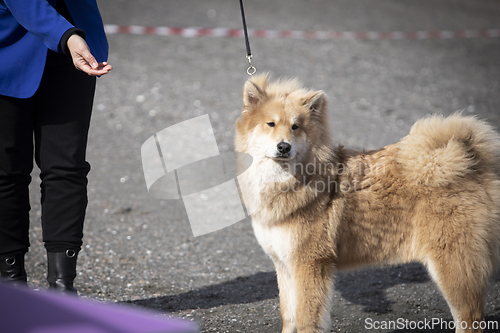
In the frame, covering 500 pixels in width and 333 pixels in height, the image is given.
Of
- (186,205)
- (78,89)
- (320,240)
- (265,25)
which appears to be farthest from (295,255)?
(265,25)

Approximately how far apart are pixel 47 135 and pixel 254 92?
114 centimetres

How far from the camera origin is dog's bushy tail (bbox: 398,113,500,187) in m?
2.36

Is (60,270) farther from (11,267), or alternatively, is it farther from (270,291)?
(270,291)

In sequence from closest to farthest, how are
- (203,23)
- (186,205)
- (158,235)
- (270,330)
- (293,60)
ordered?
(270,330)
(158,235)
(186,205)
(293,60)
(203,23)

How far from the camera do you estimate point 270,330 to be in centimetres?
271

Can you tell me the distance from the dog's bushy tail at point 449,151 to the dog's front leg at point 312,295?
727 mm

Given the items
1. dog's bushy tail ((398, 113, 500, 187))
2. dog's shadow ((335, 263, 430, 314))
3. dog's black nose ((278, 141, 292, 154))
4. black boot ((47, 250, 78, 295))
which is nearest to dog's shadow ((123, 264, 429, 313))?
dog's shadow ((335, 263, 430, 314))

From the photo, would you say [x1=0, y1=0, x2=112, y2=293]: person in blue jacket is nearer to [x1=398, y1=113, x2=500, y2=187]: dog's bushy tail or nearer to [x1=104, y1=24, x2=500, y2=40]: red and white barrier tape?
[x1=398, y1=113, x2=500, y2=187]: dog's bushy tail

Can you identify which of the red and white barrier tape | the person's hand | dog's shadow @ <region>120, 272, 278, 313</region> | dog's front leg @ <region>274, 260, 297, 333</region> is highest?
the red and white barrier tape

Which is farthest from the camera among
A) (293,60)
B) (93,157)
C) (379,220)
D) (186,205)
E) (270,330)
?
(293,60)

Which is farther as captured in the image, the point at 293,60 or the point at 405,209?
the point at 293,60

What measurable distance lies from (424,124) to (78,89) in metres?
1.96

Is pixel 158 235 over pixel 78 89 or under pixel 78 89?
under

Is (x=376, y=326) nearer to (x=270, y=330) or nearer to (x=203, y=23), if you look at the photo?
(x=270, y=330)
